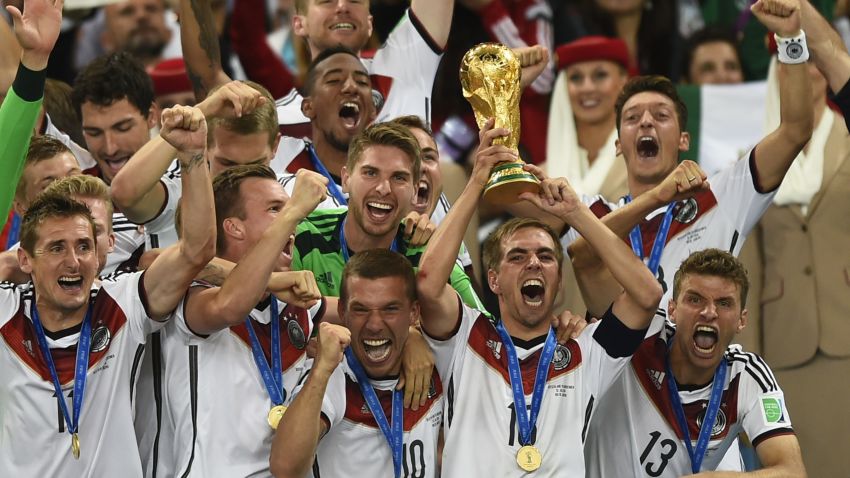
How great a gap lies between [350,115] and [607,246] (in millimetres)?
1965

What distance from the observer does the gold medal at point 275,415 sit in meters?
6.50

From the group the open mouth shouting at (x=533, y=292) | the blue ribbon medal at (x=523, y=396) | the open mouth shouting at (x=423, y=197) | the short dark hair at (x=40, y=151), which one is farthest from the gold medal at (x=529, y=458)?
→ the short dark hair at (x=40, y=151)

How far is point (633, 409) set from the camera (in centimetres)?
717

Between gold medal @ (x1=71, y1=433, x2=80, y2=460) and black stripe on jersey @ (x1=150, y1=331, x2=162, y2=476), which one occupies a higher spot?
black stripe on jersey @ (x1=150, y1=331, x2=162, y2=476)

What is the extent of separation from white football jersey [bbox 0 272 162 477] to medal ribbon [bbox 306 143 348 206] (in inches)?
60.1

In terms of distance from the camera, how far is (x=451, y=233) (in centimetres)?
661

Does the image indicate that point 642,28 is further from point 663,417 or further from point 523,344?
point 523,344

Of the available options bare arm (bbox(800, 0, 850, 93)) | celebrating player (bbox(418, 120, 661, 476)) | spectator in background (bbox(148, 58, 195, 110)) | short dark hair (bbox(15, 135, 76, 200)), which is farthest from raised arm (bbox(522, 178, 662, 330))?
spectator in background (bbox(148, 58, 195, 110))

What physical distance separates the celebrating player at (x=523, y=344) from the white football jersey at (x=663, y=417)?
1.03 ft

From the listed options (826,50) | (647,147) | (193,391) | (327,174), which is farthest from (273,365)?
(826,50)

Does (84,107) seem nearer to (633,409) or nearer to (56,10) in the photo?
(56,10)

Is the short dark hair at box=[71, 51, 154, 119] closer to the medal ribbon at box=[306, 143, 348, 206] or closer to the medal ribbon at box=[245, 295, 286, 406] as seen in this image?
the medal ribbon at box=[306, 143, 348, 206]

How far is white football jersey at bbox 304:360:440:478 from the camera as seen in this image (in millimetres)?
6703

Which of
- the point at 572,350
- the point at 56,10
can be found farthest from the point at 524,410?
the point at 56,10
